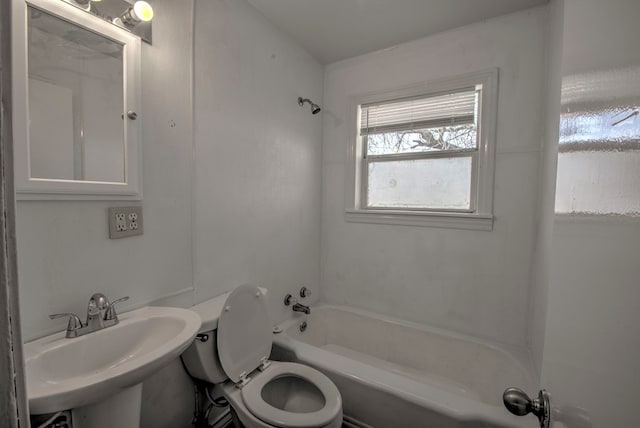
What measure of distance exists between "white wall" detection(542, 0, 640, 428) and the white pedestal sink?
985 mm

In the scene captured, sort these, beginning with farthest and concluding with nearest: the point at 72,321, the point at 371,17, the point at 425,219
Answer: the point at 425,219, the point at 371,17, the point at 72,321

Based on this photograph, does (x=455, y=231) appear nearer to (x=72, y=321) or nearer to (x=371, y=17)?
(x=371, y=17)

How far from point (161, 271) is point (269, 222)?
0.78 m

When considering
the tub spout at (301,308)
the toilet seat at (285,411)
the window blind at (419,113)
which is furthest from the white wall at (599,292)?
the tub spout at (301,308)

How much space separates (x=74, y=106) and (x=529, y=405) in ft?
5.39

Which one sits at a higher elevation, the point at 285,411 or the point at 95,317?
the point at 95,317

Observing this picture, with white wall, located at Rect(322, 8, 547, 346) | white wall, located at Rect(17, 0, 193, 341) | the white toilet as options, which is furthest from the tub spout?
white wall, located at Rect(17, 0, 193, 341)

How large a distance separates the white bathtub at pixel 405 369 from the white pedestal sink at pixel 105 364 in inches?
33.8

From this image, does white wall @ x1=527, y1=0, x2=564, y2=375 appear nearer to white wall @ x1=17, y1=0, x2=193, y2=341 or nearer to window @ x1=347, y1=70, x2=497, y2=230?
window @ x1=347, y1=70, x2=497, y2=230

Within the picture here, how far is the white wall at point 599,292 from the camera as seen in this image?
28 cm

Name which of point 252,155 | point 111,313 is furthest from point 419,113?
point 111,313

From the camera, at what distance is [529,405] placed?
0.60 meters

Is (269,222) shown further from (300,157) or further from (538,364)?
(538,364)

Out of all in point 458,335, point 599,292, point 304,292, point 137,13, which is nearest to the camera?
point 599,292
